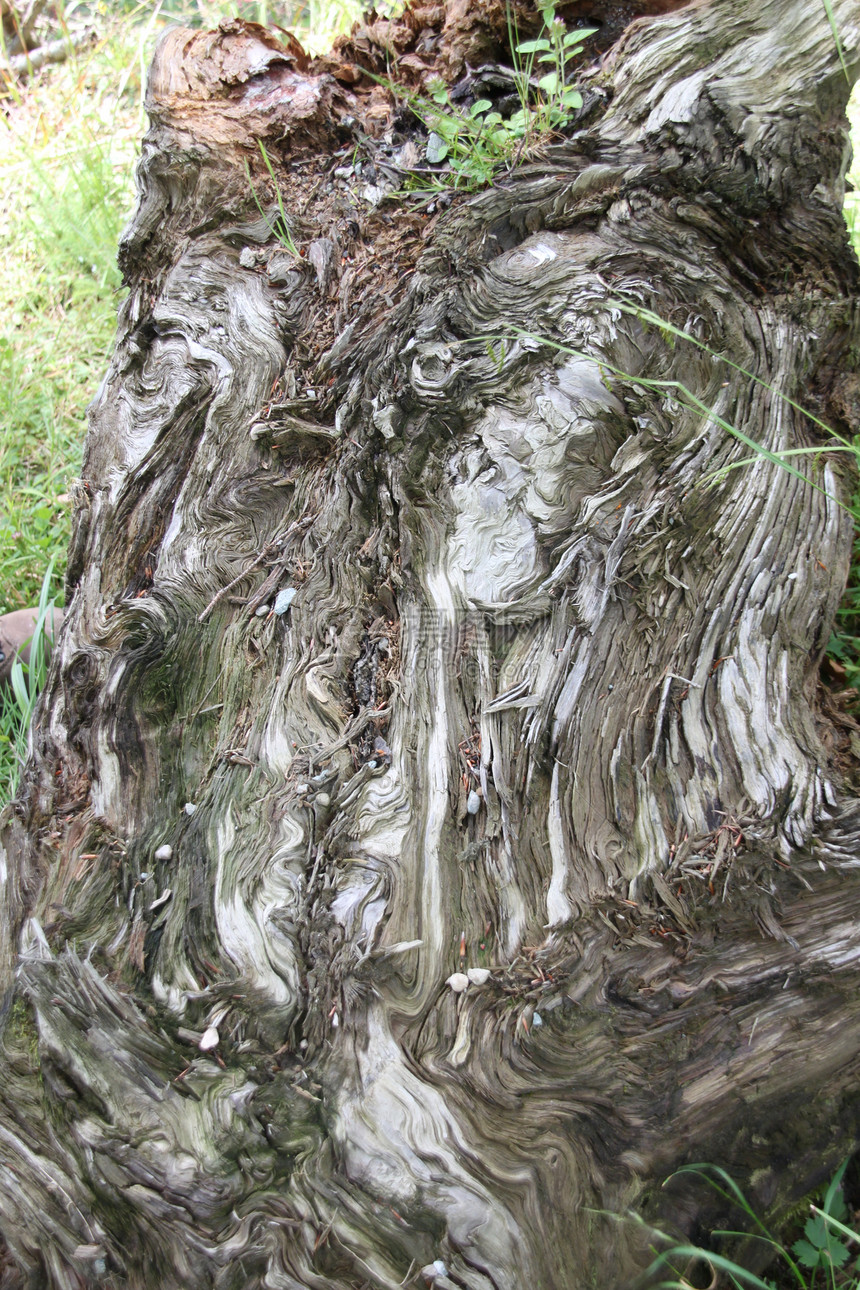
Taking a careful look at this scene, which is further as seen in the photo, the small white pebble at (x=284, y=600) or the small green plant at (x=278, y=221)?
the small green plant at (x=278, y=221)

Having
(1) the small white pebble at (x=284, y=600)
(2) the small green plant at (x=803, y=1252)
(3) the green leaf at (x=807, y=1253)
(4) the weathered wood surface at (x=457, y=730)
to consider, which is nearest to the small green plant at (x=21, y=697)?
(4) the weathered wood surface at (x=457, y=730)

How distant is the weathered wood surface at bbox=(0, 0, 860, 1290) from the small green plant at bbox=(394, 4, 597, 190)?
99 mm

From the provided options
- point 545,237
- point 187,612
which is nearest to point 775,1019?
point 187,612

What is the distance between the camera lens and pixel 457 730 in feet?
6.69

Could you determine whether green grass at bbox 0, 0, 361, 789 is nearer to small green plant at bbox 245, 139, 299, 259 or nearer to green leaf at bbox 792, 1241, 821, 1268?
small green plant at bbox 245, 139, 299, 259

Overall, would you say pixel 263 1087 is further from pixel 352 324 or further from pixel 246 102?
pixel 246 102

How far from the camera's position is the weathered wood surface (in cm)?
170

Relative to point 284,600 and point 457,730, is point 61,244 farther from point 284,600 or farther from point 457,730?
point 457,730

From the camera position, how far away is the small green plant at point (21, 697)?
9.79 feet

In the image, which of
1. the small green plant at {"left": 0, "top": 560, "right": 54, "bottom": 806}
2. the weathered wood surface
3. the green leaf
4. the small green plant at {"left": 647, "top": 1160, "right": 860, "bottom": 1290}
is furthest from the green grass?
the green leaf

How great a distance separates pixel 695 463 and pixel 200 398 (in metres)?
1.55

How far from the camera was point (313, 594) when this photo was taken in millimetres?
2266

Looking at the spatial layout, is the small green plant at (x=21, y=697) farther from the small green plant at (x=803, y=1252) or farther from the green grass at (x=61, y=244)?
the small green plant at (x=803, y=1252)

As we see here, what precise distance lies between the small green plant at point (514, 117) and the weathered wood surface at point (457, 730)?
99 mm
